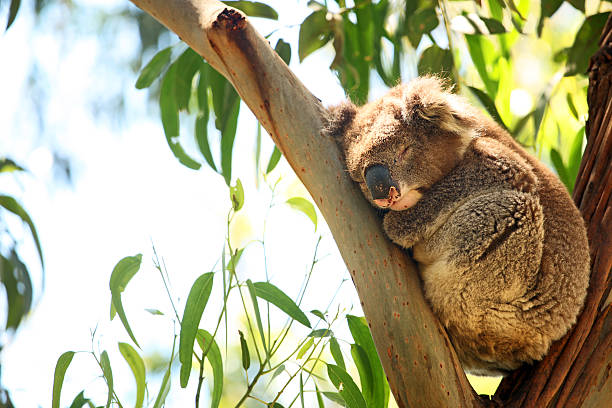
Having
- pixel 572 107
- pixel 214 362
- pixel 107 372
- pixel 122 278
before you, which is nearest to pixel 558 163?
pixel 572 107

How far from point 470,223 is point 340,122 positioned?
515mm

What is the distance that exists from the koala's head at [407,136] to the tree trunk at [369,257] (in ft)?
0.26

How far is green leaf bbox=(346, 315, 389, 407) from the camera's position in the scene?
1901 mm

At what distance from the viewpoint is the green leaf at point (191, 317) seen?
1.50m

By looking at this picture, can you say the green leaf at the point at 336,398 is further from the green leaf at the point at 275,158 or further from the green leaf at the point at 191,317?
the green leaf at the point at 275,158

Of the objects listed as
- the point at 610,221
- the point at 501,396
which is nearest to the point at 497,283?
the point at 501,396

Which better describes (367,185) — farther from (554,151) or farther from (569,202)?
(554,151)

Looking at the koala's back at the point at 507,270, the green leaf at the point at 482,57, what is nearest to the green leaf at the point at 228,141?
the koala's back at the point at 507,270

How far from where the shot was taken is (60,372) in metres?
1.66

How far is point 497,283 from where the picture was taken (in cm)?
170

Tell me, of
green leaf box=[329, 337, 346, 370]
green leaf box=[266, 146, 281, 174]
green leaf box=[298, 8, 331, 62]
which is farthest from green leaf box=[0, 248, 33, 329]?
green leaf box=[298, 8, 331, 62]

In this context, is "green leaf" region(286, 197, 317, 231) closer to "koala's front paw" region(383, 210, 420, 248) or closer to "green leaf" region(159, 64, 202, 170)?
"koala's front paw" region(383, 210, 420, 248)

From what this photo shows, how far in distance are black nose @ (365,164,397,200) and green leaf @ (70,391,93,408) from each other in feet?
3.56

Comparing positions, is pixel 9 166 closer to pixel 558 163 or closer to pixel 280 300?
pixel 280 300
